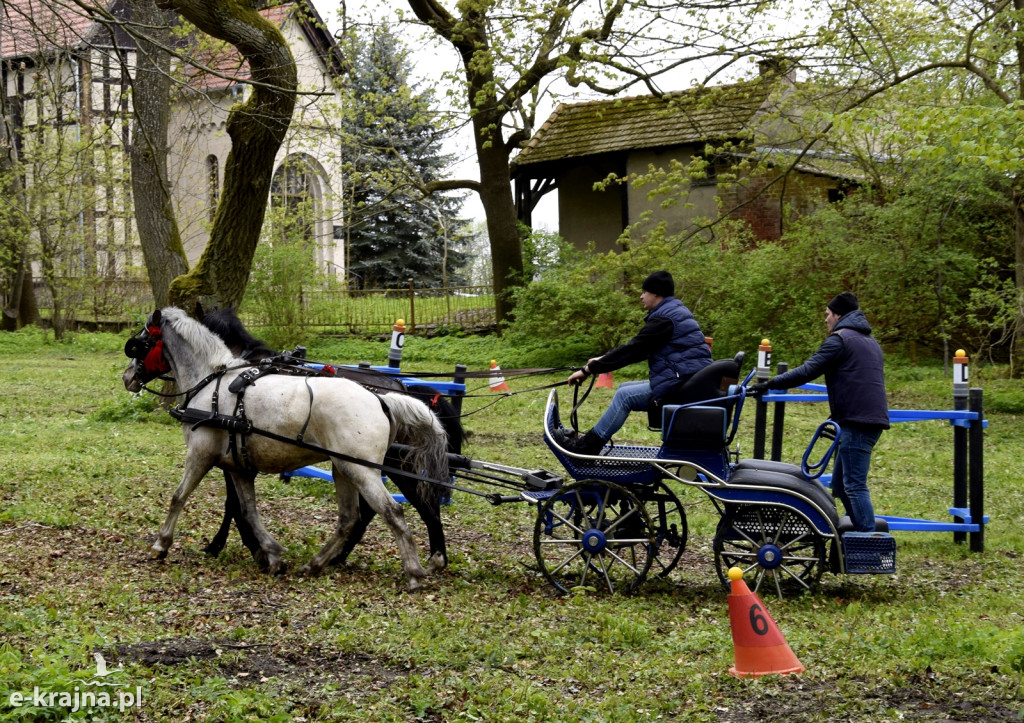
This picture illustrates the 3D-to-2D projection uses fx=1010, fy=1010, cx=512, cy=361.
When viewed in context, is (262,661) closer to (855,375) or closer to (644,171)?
(855,375)

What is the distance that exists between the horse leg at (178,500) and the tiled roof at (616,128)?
18746 mm

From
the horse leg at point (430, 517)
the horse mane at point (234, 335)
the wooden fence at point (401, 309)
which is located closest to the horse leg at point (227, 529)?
the horse mane at point (234, 335)

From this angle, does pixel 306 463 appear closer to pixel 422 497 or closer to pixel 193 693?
pixel 422 497

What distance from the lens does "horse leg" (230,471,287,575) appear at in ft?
24.2

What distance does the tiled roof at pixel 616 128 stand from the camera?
24734 millimetres

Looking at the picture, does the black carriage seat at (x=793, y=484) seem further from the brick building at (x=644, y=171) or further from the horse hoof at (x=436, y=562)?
the brick building at (x=644, y=171)

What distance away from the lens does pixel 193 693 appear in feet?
15.0

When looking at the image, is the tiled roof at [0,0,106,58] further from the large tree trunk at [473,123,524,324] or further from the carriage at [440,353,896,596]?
the large tree trunk at [473,123,524,324]

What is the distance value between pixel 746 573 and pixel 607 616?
4.31 feet

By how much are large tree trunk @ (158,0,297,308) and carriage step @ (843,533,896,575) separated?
303 inches

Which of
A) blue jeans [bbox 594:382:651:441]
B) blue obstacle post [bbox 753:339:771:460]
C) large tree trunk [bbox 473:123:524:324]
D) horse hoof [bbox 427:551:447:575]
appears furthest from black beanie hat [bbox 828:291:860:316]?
large tree trunk [bbox 473:123:524:324]

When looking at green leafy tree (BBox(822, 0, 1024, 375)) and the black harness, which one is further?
green leafy tree (BBox(822, 0, 1024, 375))

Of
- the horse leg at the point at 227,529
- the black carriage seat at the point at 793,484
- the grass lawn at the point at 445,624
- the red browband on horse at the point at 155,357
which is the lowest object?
the grass lawn at the point at 445,624

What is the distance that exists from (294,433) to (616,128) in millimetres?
21150
